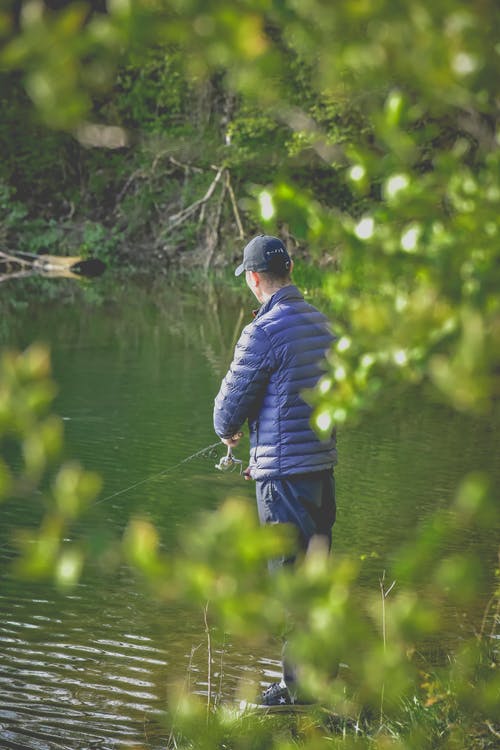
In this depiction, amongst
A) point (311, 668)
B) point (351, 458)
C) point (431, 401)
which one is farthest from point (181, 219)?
point (311, 668)

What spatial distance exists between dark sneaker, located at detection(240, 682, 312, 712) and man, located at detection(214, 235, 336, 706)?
572 millimetres

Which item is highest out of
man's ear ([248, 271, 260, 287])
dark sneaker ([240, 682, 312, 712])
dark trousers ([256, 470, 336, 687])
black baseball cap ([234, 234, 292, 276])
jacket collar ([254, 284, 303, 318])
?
black baseball cap ([234, 234, 292, 276])

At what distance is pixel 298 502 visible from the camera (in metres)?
5.00

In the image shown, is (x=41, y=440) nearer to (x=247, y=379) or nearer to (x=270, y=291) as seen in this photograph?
(x=247, y=379)

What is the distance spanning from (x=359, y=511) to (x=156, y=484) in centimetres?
171

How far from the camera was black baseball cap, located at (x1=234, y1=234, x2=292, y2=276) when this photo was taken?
194 inches

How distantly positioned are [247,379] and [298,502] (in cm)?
53

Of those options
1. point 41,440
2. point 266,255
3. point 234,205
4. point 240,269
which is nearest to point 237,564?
point 41,440

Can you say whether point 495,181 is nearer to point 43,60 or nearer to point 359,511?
point 43,60

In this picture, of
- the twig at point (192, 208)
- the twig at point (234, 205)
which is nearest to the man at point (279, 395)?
the twig at point (234, 205)

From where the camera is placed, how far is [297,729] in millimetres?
4969

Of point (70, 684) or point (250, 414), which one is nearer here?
point (250, 414)

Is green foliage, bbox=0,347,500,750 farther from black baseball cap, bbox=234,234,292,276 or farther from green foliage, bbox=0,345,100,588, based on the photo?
black baseball cap, bbox=234,234,292,276

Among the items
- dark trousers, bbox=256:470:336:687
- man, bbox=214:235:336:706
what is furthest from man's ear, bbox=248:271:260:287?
dark trousers, bbox=256:470:336:687
